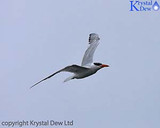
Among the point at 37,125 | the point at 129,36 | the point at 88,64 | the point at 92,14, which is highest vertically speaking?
the point at 92,14

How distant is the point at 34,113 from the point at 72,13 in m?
0.66

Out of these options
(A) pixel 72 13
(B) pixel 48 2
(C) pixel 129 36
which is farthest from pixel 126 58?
(B) pixel 48 2

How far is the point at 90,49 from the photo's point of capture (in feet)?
7.17

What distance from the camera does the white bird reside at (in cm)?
212

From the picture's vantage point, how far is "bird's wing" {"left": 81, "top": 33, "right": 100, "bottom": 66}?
2.16m

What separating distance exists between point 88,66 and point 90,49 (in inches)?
4.4

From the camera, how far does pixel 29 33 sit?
7.07 feet

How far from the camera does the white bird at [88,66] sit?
212cm

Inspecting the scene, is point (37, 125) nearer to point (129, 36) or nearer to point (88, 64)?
point (88, 64)

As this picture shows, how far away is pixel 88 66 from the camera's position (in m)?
2.15

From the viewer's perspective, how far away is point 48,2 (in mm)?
2168

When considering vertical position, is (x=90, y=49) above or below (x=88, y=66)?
above

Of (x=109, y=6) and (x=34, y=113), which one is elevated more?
(x=109, y=6)

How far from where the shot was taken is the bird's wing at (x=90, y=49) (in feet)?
7.09
